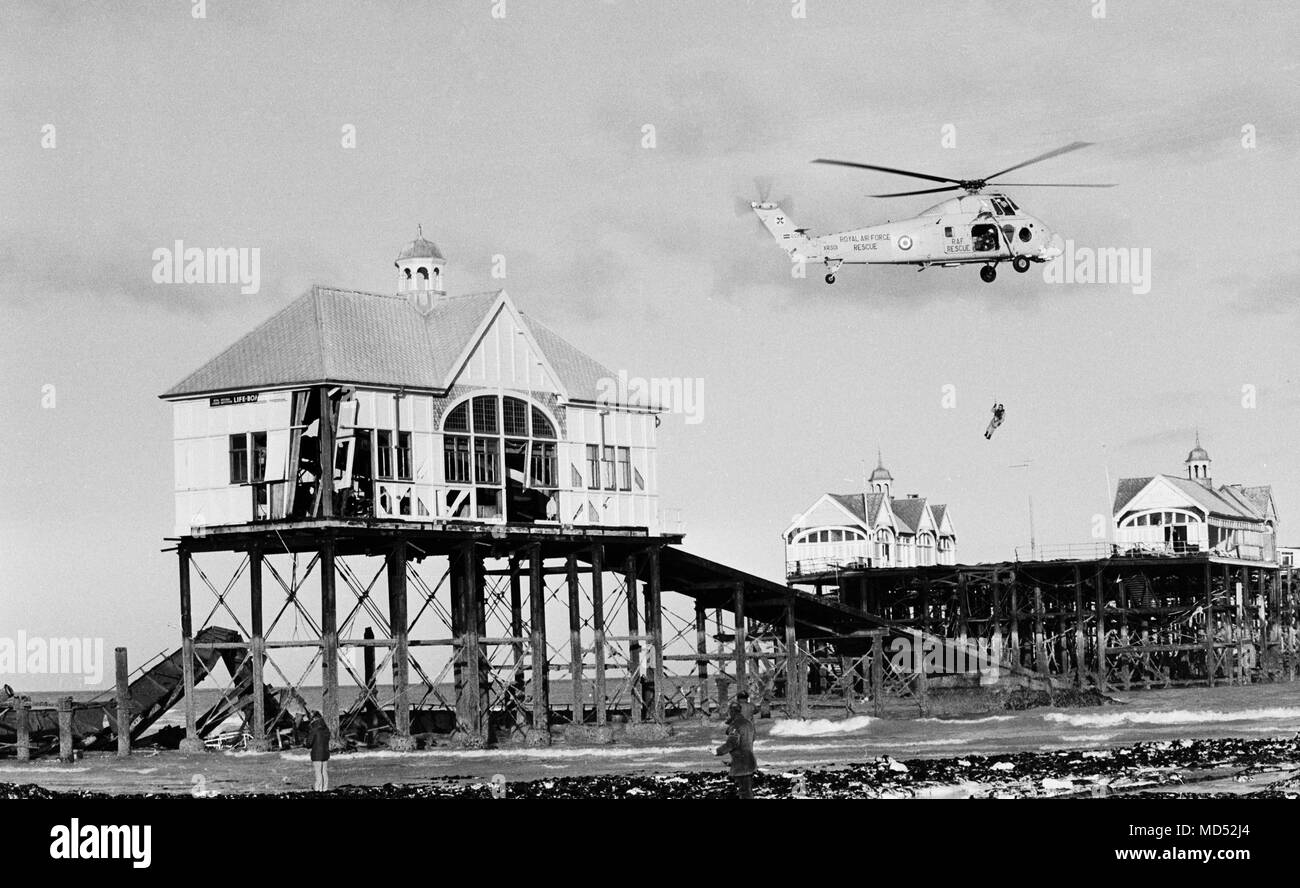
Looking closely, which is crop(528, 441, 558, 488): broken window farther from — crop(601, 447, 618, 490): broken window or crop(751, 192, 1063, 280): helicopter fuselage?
crop(751, 192, 1063, 280): helicopter fuselage

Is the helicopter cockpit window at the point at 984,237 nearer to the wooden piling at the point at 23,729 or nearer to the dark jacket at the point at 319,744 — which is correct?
the dark jacket at the point at 319,744

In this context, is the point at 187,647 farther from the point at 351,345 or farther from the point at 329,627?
the point at 351,345

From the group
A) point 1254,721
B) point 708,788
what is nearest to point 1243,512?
point 1254,721

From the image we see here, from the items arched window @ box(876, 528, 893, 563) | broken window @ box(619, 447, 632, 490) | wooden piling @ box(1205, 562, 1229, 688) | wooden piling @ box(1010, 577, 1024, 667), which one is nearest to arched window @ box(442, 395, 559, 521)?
broken window @ box(619, 447, 632, 490)

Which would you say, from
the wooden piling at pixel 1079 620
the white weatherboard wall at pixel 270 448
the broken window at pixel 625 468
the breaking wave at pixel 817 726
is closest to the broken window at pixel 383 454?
the white weatherboard wall at pixel 270 448

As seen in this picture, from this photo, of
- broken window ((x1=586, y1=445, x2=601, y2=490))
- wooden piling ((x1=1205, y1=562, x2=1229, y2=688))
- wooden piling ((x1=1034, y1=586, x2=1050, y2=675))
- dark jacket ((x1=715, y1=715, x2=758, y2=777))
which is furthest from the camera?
wooden piling ((x1=1205, y1=562, x2=1229, y2=688))

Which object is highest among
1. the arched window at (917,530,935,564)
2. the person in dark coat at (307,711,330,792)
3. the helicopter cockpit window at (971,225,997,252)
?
the helicopter cockpit window at (971,225,997,252)
